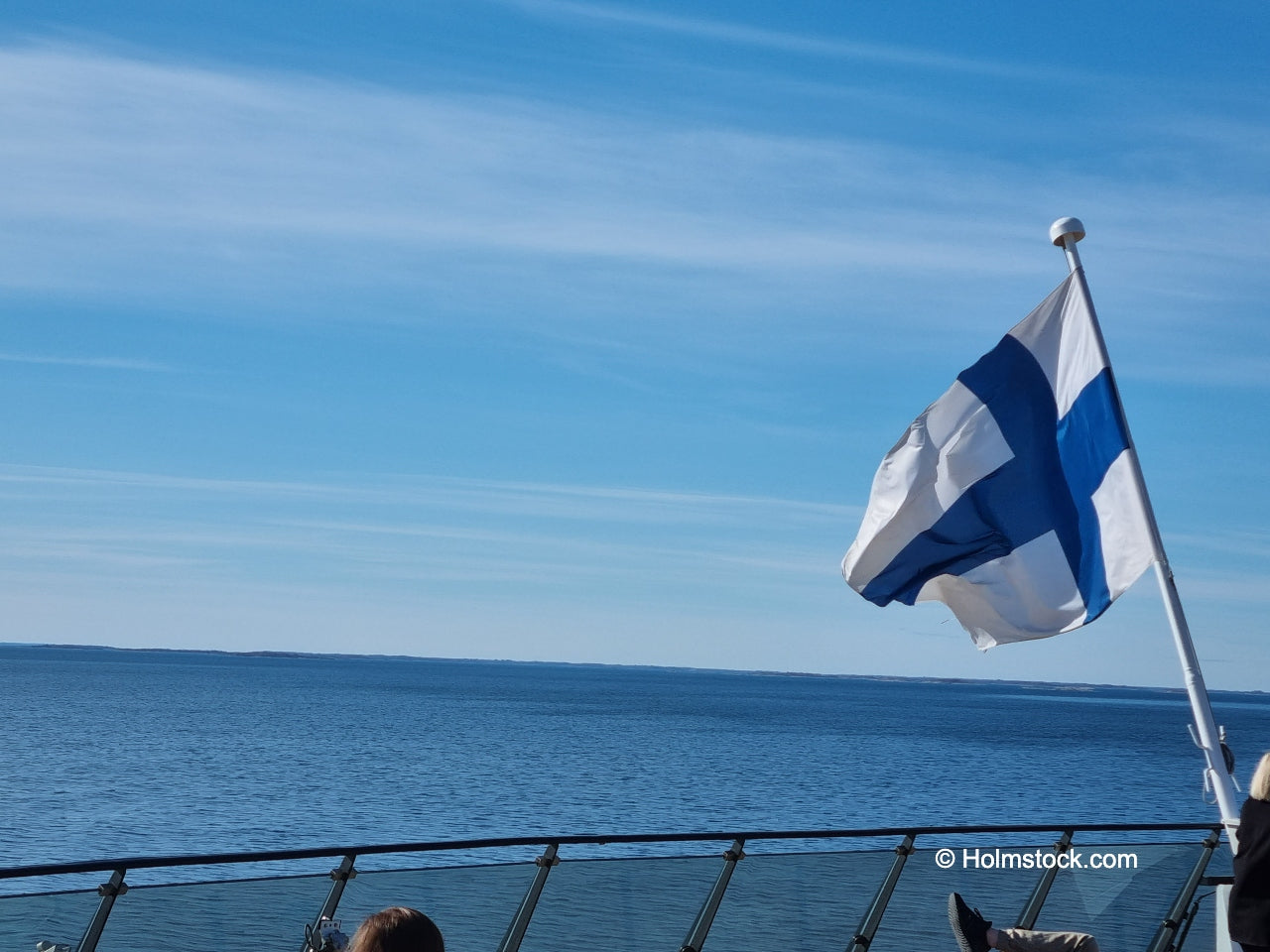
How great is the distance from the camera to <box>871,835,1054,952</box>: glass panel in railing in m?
8.05

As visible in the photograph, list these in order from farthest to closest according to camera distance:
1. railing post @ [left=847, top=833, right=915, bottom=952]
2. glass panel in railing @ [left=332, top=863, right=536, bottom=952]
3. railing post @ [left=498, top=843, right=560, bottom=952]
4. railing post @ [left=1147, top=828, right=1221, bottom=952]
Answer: railing post @ [left=1147, top=828, right=1221, bottom=952]
railing post @ [left=847, top=833, right=915, bottom=952]
railing post @ [left=498, top=843, right=560, bottom=952]
glass panel in railing @ [left=332, top=863, right=536, bottom=952]

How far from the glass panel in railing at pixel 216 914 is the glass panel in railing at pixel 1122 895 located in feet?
14.6

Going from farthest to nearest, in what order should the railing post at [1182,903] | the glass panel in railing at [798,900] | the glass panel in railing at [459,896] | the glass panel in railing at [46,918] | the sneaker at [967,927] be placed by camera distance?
the railing post at [1182,903] < the glass panel in railing at [798,900] < the sneaker at [967,927] < the glass panel in railing at [459,896] < the glass panel in railing at [46,918]

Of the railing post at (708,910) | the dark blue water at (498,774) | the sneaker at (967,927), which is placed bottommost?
the dark blue water at (498,774)

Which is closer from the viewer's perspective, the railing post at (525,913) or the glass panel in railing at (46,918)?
the glass panel in railing at (46,918)

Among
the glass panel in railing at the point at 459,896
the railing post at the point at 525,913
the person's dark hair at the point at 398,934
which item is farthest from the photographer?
the railing post at the point at 525,913

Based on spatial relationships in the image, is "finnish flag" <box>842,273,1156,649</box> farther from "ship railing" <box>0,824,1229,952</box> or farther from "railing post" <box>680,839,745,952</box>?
"railing post" <box>680,839,745,952</box>

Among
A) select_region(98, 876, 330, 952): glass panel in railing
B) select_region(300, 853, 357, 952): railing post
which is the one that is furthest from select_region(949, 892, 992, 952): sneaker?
select_region(98, 876, 330, 952): glass panel in railing

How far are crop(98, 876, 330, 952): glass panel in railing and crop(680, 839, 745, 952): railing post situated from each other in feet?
6.71

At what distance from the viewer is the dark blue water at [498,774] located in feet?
163

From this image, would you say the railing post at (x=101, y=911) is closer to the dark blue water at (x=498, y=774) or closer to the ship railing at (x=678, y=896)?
the ship railing at (x=678, y=896)

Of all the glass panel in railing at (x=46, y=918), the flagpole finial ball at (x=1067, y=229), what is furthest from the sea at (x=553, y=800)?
the flagpole finial ball at (x=1067, y=229)

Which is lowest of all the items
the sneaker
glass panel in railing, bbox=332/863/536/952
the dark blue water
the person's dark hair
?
the dark blue water

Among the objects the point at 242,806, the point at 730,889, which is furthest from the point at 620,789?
the point at 730,889
